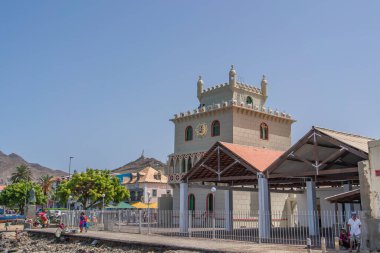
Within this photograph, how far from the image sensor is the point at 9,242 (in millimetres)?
28672

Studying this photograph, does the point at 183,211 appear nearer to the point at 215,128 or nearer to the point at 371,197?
the point at 371,197

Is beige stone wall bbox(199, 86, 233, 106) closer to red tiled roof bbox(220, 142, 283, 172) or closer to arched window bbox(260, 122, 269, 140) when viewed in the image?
arched window bbox(260, 122, 269, 140)

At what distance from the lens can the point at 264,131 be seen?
38625mm

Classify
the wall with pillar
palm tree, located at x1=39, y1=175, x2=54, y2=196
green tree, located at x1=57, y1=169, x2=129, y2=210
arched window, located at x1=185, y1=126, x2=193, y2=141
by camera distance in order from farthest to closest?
palm tree, located at x1=39, y1=175, x2=54, y2=196, green tree, located at x1=57, y1=169, x2=129, y2=210, arched window, located at x1=185, y1=126, x2=193, y2=141, the wall with pillar

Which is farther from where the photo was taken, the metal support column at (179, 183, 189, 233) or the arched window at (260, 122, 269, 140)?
the arched window at (260, 122, 269, 140)

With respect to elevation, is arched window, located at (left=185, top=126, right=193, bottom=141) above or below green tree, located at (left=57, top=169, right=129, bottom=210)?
above

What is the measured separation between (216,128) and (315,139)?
18.6 m

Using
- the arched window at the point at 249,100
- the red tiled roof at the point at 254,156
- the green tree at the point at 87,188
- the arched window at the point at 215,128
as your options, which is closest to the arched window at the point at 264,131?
the arched window at the point at 249,100

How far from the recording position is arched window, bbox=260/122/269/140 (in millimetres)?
38312

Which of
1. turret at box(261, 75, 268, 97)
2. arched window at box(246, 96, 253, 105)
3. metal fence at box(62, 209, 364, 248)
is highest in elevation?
turret at box(261, 75, 268, 97)

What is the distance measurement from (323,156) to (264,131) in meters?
15.9

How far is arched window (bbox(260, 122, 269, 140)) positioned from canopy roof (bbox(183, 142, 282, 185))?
11.0 metres

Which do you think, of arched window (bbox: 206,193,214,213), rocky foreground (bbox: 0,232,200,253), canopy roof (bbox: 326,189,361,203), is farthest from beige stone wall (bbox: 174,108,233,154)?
canopy roof (bbox: 326,189,361,203)

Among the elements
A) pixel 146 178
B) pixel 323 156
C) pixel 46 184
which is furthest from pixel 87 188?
pixel 46 184
